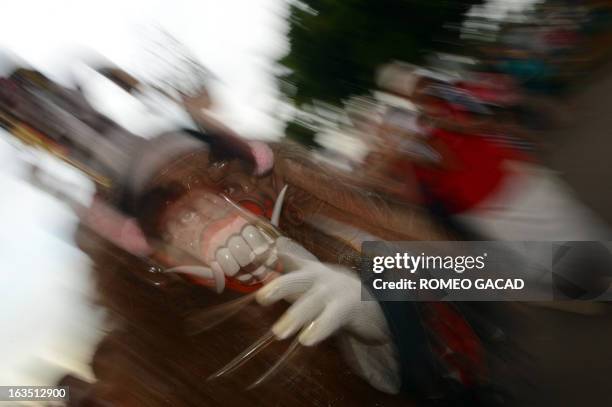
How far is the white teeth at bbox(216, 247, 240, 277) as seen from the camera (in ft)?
3.14

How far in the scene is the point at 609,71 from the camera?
1294 mm

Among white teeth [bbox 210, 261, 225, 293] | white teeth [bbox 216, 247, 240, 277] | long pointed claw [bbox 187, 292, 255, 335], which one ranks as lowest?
long pointed claw [bbox 187, 292, 255, 335]

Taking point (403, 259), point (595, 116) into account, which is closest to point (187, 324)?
point (403, 259)

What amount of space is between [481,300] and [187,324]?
460 mm

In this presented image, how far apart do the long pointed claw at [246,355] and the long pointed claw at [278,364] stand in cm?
3

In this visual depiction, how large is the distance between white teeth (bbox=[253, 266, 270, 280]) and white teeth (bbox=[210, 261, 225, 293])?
2.0 inches

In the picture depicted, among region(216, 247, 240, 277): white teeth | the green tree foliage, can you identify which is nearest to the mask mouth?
region(216, 247, 240, 277): white teeth

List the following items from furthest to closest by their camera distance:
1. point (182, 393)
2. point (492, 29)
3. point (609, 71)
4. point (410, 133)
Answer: point (492, 29), point (609, 71), point (410, 133), point (182, 393)

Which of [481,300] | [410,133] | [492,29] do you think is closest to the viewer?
[481,300]

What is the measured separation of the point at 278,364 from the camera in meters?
0.93

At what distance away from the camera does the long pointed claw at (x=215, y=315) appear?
3.06ft

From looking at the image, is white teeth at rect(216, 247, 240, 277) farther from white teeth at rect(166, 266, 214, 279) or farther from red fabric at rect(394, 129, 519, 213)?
red fabric at rect(394, 129, 519, 213)

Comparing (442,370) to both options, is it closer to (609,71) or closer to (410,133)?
(410,133)

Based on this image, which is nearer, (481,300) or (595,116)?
(481,300)
